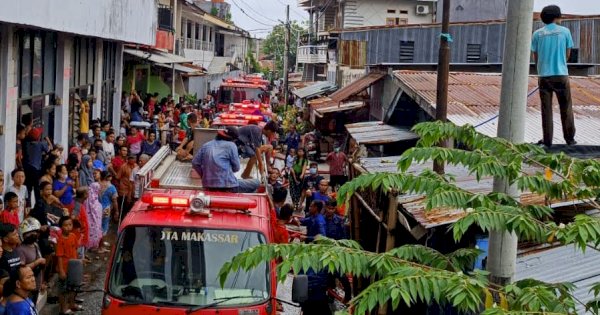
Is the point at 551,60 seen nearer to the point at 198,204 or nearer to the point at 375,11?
the point at 198,204

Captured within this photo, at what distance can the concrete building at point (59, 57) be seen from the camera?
14695 mm

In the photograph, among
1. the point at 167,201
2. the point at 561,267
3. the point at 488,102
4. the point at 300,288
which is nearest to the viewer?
the point at 561,267

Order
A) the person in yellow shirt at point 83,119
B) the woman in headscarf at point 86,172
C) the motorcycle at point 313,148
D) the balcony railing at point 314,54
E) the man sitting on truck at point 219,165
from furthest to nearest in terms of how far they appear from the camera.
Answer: the balcony railing at point 314,54, the motorcycle at point 313,148, the person in yellow shirt at point 83,119, the woman in headscarf at point 86,172, the man sitting on truck at point 219,165

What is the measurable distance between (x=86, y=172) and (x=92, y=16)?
3259mm

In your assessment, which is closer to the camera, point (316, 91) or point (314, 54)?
point (316, 91)

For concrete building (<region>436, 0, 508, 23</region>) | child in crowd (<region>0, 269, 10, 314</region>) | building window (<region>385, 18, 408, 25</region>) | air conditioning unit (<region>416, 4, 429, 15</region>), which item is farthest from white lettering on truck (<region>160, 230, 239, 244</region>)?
building window (<region>385, 18, 408, 25</region>)

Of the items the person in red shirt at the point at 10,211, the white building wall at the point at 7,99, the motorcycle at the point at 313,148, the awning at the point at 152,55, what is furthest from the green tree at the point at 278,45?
the person in red shirt at the point at 10,211

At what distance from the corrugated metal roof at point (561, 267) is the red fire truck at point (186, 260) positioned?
246 centimetres

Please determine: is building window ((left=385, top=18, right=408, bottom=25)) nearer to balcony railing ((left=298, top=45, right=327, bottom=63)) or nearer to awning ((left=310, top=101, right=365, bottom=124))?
balcony railing ((left=298, top=45, right=327, bottom=63))

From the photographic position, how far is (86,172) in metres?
16.2

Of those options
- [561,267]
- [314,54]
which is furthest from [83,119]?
[314,54]

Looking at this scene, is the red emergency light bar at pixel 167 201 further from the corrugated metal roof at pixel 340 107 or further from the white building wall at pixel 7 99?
the corrugated metal roof at pixel 340 107

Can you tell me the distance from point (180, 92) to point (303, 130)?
515 inches

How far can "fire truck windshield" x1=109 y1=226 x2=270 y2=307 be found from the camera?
875 centimetres
